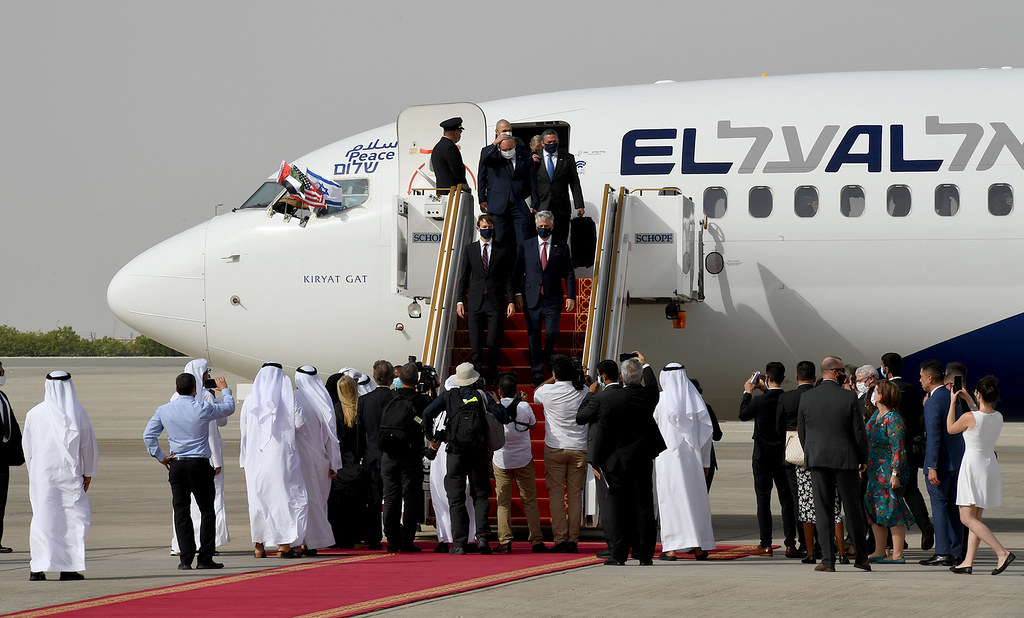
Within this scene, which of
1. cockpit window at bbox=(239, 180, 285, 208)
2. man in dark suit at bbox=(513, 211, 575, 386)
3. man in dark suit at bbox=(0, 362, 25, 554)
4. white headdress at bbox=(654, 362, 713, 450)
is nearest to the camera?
white headdress at bbox=(654, 362, 713, 450)

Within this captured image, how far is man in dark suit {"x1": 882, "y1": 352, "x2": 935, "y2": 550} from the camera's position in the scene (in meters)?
13.0

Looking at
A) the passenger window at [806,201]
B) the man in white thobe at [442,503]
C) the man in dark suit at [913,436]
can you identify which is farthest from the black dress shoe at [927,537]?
the passenger window at [806,201]

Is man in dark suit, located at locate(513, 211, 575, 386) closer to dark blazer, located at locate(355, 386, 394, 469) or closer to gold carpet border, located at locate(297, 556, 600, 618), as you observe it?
dark blazer, located at locate(355, 386, 394, 469)

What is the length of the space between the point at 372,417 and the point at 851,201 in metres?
6.76

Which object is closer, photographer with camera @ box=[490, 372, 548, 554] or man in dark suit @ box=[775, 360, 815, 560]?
man in dark suit @ box=[775, 360, 815, 560]

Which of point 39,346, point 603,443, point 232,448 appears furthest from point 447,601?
point 39,346

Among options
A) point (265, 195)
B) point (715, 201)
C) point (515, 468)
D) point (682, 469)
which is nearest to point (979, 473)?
point (682, 469)

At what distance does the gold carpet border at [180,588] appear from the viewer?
9.55 meters

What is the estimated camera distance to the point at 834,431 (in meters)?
11.5

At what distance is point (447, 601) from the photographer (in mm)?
9773

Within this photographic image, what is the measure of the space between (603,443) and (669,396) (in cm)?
104

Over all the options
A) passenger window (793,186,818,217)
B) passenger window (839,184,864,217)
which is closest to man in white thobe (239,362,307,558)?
passenger window (793,186,818,217)

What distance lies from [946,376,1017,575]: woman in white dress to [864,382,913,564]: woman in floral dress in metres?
0.69

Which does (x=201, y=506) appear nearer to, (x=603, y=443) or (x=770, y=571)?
(x=603, y=443)
